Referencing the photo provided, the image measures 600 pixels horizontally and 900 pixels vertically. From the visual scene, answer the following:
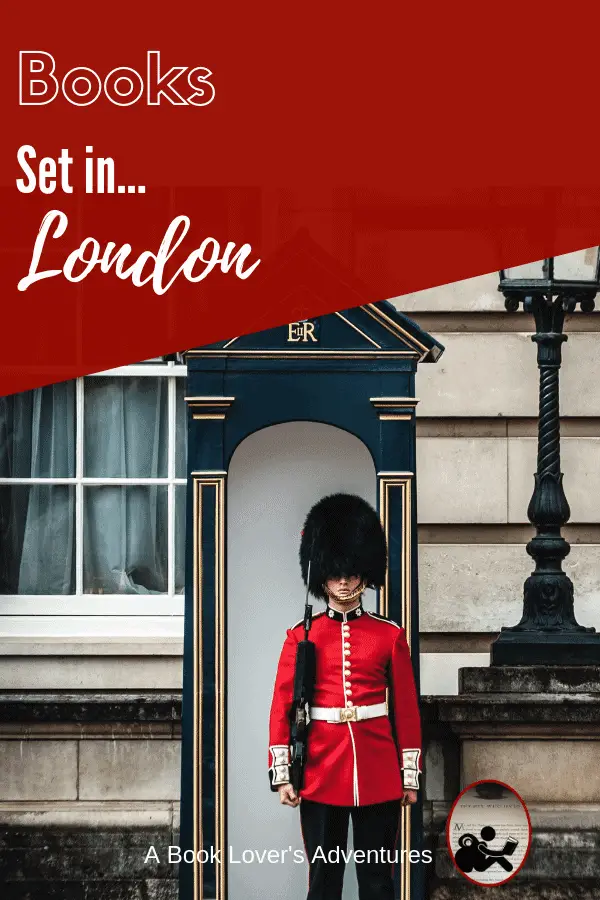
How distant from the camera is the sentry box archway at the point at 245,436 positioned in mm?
5766

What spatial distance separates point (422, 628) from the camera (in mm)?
7578

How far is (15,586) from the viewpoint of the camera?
782 centimetres

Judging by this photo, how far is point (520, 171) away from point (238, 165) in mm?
1306

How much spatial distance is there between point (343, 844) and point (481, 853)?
126 centimetres

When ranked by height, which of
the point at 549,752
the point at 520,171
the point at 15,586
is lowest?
the point at 549,752

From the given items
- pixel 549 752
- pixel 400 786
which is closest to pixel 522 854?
pixel 549 752

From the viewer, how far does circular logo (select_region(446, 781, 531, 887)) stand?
6605 millimetres

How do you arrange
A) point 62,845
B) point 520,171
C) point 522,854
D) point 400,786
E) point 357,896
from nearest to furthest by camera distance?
point 400,786
point 357,896
point 522,854
point 62,845
point 520,171

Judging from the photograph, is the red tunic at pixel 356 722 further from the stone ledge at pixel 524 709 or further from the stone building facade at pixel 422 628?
the stone building facade at pixel 422 628

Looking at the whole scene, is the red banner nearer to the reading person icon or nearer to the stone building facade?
the stone building facade

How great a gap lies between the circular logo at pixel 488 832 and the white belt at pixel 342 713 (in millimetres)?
1301

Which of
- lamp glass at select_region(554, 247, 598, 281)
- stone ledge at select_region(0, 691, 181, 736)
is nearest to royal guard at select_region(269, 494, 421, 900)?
lamp glass at select_region(554, 247, 598, 281)

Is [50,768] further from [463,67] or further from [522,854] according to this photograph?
[463,67]

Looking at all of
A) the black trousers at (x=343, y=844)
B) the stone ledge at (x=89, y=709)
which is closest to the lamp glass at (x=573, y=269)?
the black trousers at (x=343, y=844)
